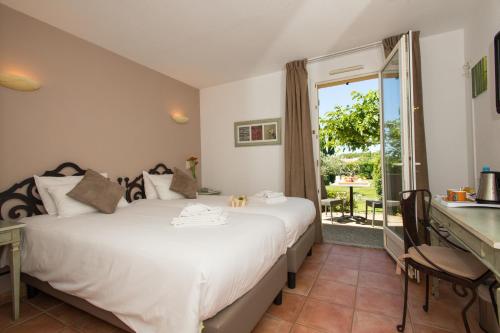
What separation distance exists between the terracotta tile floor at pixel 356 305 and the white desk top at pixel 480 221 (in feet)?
2.78

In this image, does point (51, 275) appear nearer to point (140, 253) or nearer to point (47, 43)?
point (140, 253)

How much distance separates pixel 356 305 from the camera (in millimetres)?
1990

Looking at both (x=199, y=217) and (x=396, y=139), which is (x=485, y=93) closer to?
(x=396, y=139)

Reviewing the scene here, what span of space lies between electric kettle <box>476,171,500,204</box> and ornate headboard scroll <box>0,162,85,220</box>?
3.82 meters

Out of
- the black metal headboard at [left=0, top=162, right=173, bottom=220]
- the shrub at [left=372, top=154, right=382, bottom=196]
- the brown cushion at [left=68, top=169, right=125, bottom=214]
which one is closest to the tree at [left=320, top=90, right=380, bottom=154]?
the shrub at [left=372, top=154, right=382, bottom=196]

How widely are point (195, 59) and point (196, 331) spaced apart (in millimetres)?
3349

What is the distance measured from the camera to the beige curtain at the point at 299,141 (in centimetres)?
355

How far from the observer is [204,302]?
1152mm

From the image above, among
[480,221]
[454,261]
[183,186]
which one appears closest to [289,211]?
[454,261]

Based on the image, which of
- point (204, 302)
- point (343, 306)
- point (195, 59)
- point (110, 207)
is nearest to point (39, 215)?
point (110, 207)

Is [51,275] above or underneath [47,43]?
underneath

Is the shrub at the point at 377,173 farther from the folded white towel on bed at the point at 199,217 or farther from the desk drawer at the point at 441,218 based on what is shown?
the folded white towel on bed at the point at 199,217

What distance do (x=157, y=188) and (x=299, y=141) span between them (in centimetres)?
220

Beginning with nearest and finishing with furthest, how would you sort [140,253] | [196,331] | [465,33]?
[196,331] < [140,253] < [465,33]
